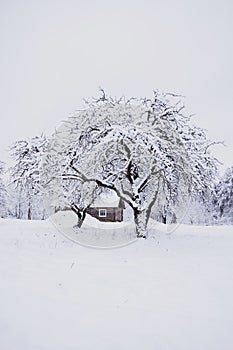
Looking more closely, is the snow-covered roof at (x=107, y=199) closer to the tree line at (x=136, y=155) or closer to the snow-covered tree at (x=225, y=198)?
the tree line at (x=136, y=155)

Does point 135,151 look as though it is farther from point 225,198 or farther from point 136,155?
point 225,198

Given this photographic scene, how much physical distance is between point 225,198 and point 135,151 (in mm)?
25054

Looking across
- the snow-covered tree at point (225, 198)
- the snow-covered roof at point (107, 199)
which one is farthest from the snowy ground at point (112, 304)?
the snow-covered tree at point (225, 198)

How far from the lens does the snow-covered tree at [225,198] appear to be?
3238 cm

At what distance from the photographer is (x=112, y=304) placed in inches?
181

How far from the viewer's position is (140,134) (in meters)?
11.0

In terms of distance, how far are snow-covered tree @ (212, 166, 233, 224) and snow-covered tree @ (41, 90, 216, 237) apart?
66.9 feet

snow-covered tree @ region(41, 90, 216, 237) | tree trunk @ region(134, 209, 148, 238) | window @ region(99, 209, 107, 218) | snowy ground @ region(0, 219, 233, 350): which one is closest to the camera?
snowy ground @ region(0, 219, 233, 350)

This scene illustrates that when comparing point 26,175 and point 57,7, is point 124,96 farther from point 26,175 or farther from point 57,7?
point 26,175

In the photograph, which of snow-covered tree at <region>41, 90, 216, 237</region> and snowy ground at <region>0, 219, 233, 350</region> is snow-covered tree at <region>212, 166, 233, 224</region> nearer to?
snow-covered tree at <region>41, 90, 216, 237</region>

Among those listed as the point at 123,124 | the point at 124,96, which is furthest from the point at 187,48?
the point at 123,124

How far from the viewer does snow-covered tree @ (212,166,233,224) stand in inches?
1275

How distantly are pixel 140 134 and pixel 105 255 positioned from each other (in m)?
4.78

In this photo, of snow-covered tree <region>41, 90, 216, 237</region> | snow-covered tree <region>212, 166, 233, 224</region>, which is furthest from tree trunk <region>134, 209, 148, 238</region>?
snow-covered tree <region>212, 166, 233, 224</region>
